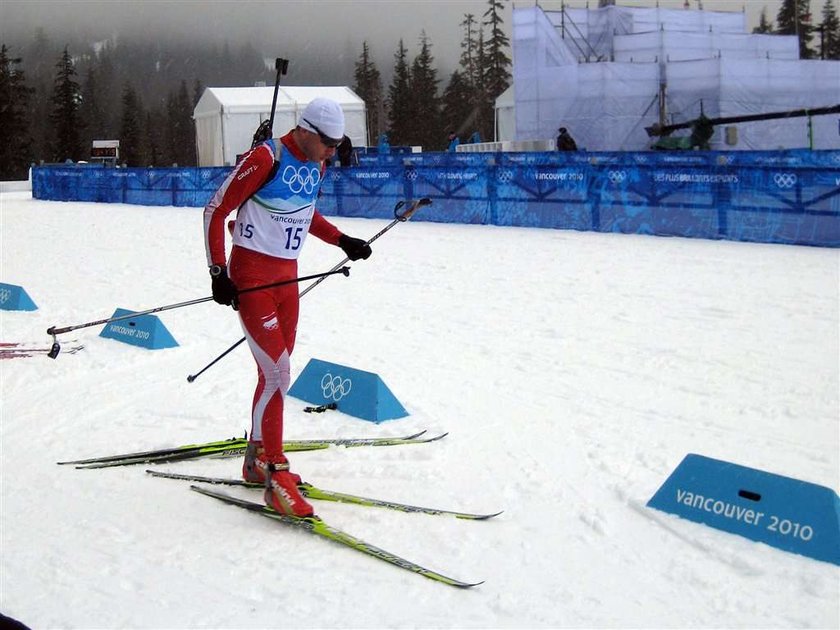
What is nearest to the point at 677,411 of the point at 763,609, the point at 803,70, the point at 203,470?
the point at 763,609

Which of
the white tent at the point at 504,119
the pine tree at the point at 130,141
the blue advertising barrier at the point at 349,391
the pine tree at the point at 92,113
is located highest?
the pine tree at the point at 92,113

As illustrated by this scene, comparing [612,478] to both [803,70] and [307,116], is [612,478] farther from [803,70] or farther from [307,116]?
[803,70]

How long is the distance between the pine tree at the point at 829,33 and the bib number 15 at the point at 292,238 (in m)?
82.0

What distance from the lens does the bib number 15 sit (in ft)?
15.3

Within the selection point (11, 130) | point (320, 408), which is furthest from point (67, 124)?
point (320, 408)

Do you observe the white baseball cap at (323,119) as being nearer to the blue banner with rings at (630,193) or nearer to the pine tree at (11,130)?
the blue banner with rings at (630,193)

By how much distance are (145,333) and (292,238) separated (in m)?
4.20

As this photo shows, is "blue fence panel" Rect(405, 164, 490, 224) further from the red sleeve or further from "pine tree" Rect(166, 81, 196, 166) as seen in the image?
"pine tree" Rect(166, 81, 196, 166)

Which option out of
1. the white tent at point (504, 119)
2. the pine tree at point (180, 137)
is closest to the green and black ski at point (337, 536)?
the white tent at point (504, 119)

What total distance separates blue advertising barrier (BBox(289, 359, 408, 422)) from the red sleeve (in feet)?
6.50

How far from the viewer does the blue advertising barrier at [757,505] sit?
12.8 ft

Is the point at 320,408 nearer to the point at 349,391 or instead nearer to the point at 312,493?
the point at 349,391

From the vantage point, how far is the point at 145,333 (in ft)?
27.5

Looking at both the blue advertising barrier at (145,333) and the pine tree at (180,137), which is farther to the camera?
the pine tree at (180,137)
